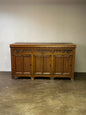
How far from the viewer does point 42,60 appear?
3664mm

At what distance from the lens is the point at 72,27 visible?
165 inches

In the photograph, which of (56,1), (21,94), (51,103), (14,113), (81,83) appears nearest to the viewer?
(14,113)

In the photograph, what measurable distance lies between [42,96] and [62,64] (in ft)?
4.03

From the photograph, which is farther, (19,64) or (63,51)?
(19,64)

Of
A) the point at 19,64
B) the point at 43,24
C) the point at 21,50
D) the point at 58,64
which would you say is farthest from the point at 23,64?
the point at 43,24

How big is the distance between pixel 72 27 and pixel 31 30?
131cm

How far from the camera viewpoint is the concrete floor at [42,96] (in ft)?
7.45

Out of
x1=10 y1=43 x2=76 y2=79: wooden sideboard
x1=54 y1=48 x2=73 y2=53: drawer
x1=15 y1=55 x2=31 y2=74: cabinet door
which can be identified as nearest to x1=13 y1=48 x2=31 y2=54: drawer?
x1=10 y1=43 x2=76 y2=79: wooden sideboard

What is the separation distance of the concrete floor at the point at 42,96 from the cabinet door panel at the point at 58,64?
0.25 meters

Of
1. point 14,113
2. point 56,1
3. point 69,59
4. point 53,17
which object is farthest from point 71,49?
point 14,113

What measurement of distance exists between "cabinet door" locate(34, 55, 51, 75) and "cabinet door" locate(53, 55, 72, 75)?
7.6 inches

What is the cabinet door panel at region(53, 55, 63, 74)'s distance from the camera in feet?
11.9

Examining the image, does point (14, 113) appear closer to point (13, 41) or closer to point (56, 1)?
point (13, 41)

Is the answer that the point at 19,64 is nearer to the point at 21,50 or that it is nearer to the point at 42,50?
the point at 21,50
